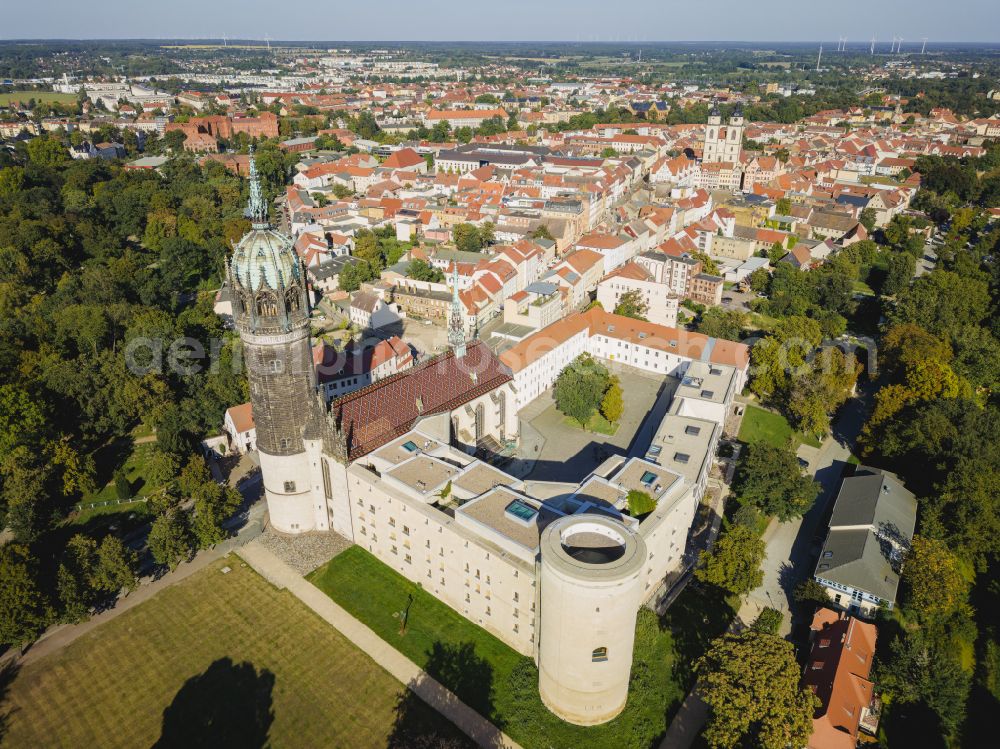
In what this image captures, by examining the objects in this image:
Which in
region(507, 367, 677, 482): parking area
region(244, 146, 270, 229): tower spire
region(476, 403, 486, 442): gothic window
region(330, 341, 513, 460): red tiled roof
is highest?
region(244, 146, 270, 229): tower spire

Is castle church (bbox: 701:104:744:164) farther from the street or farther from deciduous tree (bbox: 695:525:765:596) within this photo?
deciduous tree (bbox: 695:525:765:596)

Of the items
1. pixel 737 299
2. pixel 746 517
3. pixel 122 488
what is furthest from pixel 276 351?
pixel 737 299

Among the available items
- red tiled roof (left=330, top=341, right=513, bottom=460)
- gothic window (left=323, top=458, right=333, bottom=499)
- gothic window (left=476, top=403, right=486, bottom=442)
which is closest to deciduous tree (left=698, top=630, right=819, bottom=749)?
red tiled roof (left=330, top=341, right=513, bottom=460)

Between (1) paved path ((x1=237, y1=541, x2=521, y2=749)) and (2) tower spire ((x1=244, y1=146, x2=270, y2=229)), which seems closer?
(1) paved path ((x1=237, y1=541, x2=521, y2=749))

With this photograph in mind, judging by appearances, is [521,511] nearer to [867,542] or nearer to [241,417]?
[867,542]

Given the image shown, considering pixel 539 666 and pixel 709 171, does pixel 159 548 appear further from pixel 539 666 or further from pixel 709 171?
pixel 709 171

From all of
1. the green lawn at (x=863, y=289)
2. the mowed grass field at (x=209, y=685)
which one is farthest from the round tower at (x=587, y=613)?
the green lawn at (x=863, y=289)

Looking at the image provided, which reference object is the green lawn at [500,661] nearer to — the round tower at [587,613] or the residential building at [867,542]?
the round tower at [587,613]

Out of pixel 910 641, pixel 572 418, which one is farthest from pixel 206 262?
pixel 910 641
